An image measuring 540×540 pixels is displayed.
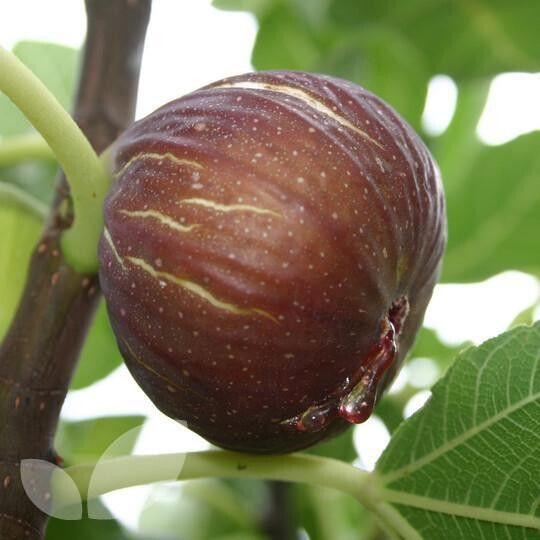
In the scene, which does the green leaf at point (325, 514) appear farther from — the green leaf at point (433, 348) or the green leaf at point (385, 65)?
the green leaf at point (385, 65)

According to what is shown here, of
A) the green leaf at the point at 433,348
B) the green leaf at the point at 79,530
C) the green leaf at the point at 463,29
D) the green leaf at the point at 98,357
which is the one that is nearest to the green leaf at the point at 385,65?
the green leaf at the point at 463,29

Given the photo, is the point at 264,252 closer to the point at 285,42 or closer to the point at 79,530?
the point at 79,530

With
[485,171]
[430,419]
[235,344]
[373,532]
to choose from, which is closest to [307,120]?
[235,344]

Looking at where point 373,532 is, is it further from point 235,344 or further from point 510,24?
point 510,24

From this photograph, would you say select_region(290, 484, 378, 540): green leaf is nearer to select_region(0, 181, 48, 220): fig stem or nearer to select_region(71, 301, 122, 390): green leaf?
select_region(71, 301, 122, 390): green leaf

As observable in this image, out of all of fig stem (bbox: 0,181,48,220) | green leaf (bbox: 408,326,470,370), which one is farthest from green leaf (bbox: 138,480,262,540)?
fig stem (bbox: 0,181,48,220)
